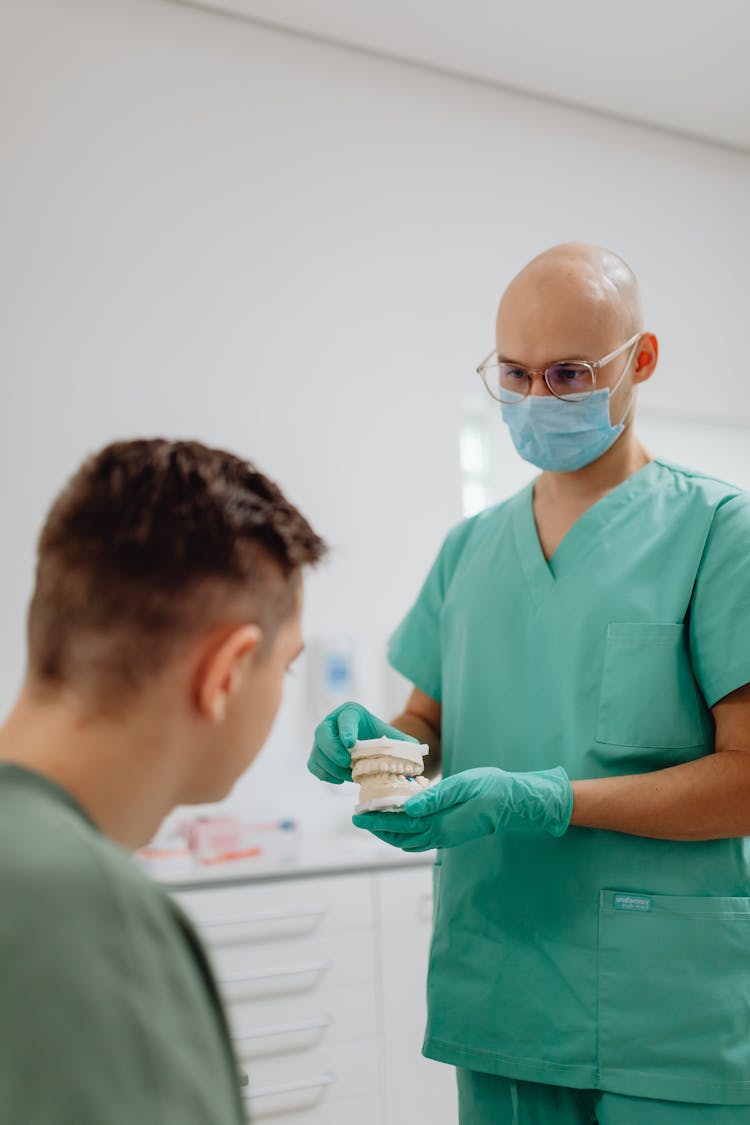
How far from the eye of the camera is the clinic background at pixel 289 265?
271 cm

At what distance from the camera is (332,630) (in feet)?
9.59

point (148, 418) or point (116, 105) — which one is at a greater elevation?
point (116, 105)

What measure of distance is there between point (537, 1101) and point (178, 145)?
8.12ft

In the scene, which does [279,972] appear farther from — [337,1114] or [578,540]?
[578,540]

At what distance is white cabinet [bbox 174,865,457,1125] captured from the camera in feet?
7.22

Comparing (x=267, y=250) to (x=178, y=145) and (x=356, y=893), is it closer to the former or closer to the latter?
(x=178, y=145)

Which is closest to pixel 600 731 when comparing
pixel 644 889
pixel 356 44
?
pixel 644 889

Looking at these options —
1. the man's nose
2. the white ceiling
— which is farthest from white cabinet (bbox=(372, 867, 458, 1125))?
the white ceiling

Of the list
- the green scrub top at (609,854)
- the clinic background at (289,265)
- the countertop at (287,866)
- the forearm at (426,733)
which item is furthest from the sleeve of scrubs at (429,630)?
the clinic background at (289,265)

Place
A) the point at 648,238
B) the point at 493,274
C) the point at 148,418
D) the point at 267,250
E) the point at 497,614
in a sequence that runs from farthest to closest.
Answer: the point at 648,238
the point at 493,274
the point at 267,250
the point at 148,418
the point at 497,614

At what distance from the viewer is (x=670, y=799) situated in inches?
49.9

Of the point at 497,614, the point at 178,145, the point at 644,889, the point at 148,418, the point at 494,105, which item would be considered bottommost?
the point at 644,889

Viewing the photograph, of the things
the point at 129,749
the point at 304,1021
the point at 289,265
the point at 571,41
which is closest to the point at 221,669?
the point at 129,749

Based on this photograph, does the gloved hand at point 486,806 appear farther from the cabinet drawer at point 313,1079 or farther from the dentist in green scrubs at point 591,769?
the cabinet drawer at point 313,1079
